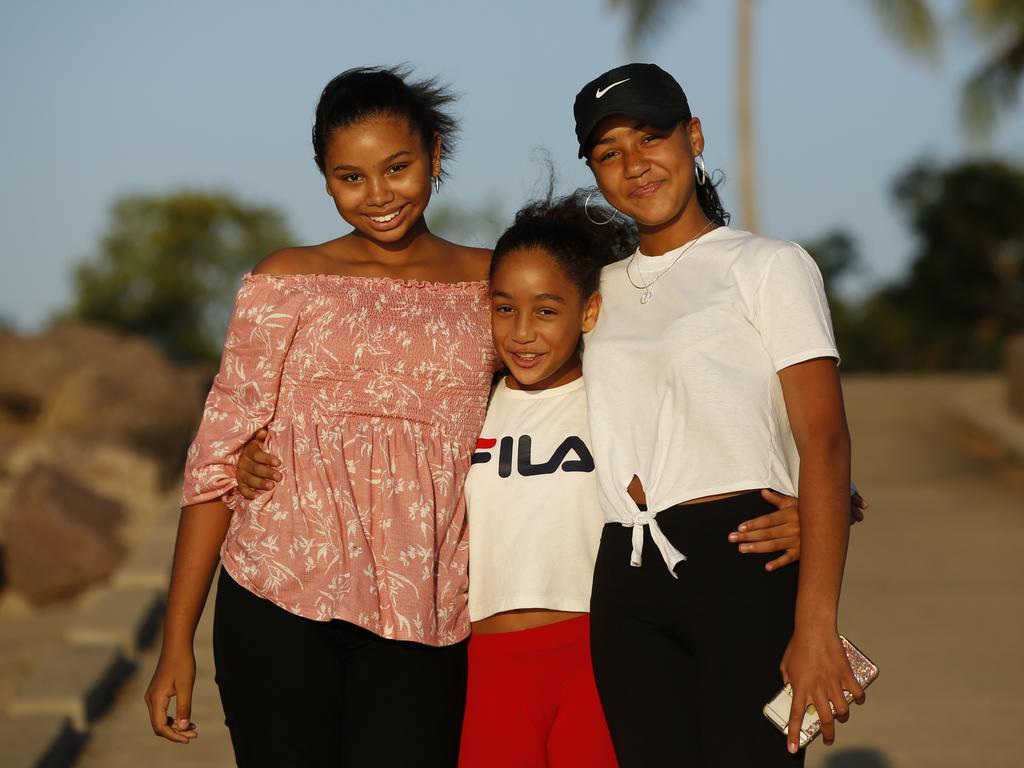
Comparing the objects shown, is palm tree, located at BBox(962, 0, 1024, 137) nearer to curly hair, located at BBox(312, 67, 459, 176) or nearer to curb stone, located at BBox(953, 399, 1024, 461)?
curb stone, located at BBox(953, 399, 1024, 461)

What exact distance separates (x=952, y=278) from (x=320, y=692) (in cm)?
2156

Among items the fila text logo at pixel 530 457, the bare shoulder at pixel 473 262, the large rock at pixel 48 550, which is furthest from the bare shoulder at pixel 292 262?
the large rock at pixel 48 550

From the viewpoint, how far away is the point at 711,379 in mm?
2766

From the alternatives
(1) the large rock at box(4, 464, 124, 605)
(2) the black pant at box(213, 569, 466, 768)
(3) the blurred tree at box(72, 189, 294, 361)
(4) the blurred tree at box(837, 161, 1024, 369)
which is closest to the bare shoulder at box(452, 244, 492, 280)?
(2) the black pant at box(213, 569, 466, 768)

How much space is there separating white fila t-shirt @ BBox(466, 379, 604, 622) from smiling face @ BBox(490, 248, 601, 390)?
0.14 meters

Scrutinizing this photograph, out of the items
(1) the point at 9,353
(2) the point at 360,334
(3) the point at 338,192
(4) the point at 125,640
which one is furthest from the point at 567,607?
(1) the point at 9,353

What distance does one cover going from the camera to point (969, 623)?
24.1 feet

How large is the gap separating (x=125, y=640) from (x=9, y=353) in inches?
426

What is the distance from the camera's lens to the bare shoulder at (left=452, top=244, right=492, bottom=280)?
329cm

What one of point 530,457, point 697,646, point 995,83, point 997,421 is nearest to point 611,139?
point 530,457

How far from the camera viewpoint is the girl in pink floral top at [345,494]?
9.56ft

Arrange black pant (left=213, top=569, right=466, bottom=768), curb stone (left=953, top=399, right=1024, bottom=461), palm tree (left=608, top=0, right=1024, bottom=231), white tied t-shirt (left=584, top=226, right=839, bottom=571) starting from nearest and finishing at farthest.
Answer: white tied t-shirt (left=584, top=226, right=839, bottom=571) → black pant (left=213, top=569, right=466, bottom=768) → curb stone (left=953, top=399, right=1024, bottom=461) → palm tree (left=608, top=0, right=1024, bottom=231)

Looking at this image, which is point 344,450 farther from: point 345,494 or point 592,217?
point 592,217

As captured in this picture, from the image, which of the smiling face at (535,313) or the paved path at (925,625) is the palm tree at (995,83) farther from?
the smiling face at (535,313)
